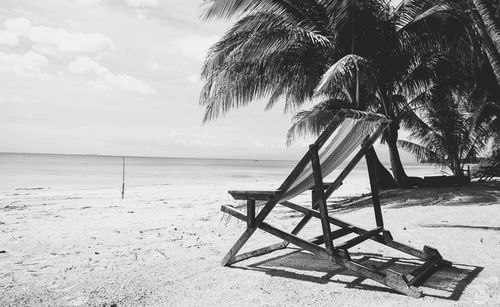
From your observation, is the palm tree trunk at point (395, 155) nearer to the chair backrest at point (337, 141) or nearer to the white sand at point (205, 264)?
the white sand at point (205, 264)

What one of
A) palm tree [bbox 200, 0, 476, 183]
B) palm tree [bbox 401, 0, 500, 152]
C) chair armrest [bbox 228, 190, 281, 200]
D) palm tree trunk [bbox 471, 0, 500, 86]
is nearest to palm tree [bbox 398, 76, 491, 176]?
palm tree [bbox 401, 0, 500, 152]

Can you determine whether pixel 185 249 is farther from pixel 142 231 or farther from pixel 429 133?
pixel 429 133

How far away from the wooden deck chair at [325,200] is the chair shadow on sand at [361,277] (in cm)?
11

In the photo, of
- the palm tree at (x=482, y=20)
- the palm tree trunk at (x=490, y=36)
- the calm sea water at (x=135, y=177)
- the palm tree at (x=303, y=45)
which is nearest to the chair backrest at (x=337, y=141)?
the palm tree at (x=303, y=45)

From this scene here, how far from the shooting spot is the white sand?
9.21ft

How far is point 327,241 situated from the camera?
3.09 metres

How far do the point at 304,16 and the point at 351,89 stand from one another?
2.03 meters

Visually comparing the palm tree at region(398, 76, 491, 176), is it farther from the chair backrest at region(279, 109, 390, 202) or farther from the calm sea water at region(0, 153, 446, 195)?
the chair backrest at region(279, 109, 390, 202)

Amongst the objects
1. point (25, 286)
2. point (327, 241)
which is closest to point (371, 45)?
point (327, 241)

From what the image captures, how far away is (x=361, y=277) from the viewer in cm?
320

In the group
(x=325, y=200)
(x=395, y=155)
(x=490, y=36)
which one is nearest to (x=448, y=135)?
(x=395, y=155)

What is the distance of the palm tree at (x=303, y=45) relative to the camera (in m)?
7.46

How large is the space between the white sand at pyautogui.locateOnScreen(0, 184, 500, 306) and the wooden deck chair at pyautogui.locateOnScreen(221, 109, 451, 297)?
0.41 feet

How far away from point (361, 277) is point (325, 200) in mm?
759
